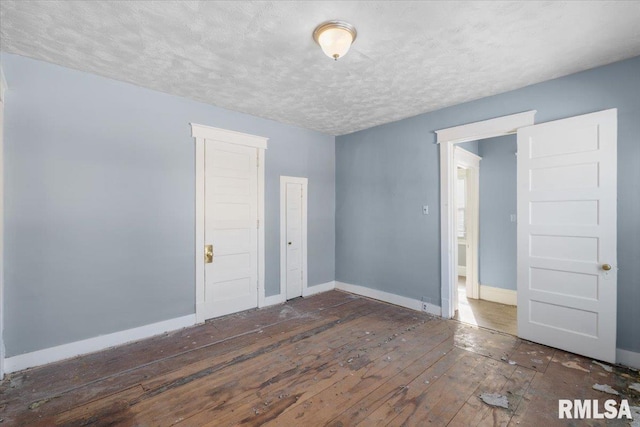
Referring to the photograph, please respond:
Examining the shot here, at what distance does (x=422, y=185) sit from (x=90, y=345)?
4542mm

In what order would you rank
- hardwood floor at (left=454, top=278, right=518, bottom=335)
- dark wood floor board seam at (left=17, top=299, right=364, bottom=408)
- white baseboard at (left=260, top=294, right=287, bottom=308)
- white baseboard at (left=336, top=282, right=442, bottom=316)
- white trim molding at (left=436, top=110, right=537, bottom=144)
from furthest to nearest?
white baseboard at (left=260, top=294, right=287, bottom=308)
white baseboard at (left=336, top=282, right=442, bottom=316)
hardwood floor at (left=454, top=278, right=518, bottom=335)
white trim molding at (left=436, top=110, right=537, bottom=144)
dark wood floor board seam at (left=17, top=299, right=364, bottom=408)

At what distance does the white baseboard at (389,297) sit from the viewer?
4195 millimetres

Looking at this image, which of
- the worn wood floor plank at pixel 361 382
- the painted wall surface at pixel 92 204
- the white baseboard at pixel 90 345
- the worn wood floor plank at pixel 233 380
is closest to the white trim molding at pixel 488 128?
the worn wood floor plank at pixel 361 382

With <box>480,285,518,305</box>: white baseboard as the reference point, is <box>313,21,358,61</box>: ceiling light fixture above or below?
above

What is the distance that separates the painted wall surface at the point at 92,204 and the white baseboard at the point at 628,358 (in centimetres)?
466

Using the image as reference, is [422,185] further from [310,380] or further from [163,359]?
[163,359]

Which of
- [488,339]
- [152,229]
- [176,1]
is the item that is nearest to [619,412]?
[488,339]

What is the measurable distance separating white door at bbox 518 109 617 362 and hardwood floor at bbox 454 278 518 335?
0.44 metres

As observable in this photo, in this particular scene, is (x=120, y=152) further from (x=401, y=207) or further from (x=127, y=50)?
(x=401, y=207)

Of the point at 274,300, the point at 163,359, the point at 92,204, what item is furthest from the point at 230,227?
the point at 163,359

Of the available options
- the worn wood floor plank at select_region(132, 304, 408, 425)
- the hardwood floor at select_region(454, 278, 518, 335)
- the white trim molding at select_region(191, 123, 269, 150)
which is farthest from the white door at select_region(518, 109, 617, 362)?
the white trim molding at select_region(191, 123, 269, 150)

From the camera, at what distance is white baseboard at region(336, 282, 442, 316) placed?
420 centimetres

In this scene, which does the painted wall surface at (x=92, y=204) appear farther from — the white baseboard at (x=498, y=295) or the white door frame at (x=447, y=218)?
the white baseboard at (x=498, y=295)

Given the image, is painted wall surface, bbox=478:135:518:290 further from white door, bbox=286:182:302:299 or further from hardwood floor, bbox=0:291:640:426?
white door, bbox=286:182:302:299
